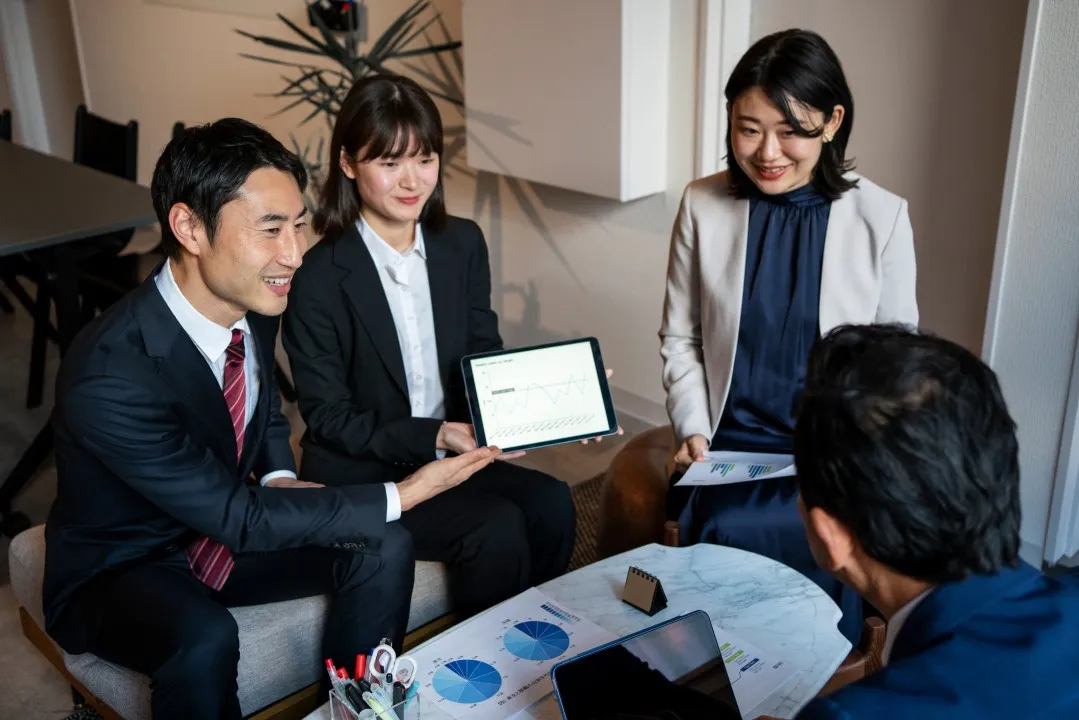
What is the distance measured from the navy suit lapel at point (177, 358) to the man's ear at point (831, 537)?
1.07 m

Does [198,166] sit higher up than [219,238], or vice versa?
[198,166]

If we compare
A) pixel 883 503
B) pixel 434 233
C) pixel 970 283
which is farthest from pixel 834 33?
pixel 883 503

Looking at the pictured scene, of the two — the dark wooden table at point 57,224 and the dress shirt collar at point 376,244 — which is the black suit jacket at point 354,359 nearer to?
the dress shirt collar at point 376,244

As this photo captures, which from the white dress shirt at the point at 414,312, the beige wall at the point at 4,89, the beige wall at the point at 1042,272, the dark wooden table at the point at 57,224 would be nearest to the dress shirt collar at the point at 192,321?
the white dress shirt at the point at 414,312

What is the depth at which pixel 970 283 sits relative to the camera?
272 cm

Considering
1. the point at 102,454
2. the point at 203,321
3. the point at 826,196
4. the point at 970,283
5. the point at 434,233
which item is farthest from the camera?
the point at 970,283

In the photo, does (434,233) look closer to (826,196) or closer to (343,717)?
(826,196)

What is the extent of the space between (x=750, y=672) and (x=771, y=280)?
2.99ft

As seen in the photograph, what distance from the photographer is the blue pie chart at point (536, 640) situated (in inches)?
64.2

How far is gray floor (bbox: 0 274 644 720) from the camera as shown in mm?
2279

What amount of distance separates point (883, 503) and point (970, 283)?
1.86m

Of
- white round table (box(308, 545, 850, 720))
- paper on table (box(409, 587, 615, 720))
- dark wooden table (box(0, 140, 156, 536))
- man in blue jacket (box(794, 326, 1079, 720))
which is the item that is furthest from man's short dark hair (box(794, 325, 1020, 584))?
dark wooden table (box(0, 140, 156, 536))

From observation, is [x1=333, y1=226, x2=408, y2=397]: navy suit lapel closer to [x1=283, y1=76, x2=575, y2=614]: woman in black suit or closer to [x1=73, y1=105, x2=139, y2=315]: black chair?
[x1=283, y1=76, x2=575, y2=614]: woman in black suit

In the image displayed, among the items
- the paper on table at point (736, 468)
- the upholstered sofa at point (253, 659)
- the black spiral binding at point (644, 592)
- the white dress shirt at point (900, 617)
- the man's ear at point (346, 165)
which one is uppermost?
the man's ear at point (346, 165)
